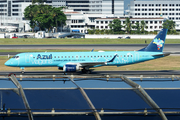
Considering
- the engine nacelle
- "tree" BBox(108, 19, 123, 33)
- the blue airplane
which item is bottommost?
the engine nacelle

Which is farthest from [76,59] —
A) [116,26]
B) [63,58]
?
[116,26]

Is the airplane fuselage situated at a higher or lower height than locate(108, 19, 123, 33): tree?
lower

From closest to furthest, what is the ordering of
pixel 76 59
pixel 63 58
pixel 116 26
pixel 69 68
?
1. pixel 69 68
2. pixel 63 58
3. pixel 76 59
4. pixel 116 26

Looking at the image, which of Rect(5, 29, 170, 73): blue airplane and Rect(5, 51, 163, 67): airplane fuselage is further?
Rect(5, 51, 163, 67): airplane fuselage

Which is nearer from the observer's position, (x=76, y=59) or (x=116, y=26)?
(x=76, y=59)

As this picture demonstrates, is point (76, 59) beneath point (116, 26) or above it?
beneath

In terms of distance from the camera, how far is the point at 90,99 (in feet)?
35.6

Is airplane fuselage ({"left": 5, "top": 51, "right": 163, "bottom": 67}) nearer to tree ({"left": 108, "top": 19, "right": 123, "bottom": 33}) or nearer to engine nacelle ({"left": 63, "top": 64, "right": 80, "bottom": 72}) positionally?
engine nacelle ({"left": 63, "top": 64, "right": 80, "bottom": 72})

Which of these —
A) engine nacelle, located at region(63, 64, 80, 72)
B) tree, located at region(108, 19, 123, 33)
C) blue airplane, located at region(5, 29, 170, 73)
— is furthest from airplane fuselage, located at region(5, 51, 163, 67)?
tree, located at region(108, 19, 123, 33)

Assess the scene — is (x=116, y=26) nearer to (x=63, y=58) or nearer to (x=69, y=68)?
(x=63, y=58)

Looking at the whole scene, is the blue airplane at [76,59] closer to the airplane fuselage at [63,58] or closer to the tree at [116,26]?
the airplane fuselage at [63,58]

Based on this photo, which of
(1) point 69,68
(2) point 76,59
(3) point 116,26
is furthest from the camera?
(3) point 116,26

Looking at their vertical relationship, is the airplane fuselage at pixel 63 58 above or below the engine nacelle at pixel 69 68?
above

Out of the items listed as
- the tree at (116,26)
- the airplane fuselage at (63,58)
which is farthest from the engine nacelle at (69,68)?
the tree at (116,26)
